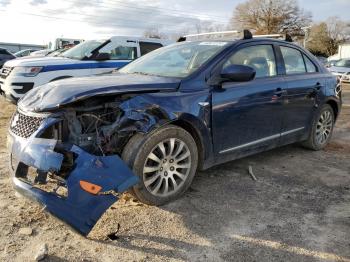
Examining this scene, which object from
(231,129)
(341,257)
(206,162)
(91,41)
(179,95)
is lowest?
(341,257)

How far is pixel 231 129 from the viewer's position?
14.1 ft

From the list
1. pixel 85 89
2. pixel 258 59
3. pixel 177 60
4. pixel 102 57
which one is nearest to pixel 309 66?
pixel 258 59

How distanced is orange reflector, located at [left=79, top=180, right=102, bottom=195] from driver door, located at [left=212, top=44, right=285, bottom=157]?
154cm

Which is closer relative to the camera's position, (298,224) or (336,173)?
(298,224)

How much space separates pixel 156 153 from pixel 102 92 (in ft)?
2.52

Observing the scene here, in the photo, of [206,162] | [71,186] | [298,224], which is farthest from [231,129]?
[71,186]

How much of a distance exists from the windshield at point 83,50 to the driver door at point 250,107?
5241 mm

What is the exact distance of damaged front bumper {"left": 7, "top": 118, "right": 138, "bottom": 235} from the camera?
299 cm

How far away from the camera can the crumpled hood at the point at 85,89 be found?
3352mm

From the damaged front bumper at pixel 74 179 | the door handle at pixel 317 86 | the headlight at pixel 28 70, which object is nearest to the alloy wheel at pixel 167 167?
the damaged front bumper at pixel 74 179

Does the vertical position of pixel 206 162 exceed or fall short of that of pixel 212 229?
it exceeds it

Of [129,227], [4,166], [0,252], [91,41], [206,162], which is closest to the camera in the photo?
[0,252]

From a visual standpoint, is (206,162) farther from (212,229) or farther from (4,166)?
(4,166)

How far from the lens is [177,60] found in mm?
4590
